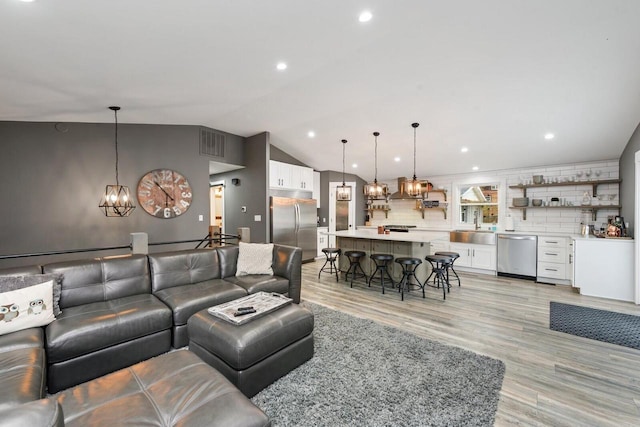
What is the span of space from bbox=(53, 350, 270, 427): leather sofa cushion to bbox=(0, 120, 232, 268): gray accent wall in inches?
154

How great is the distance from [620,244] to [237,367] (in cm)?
566

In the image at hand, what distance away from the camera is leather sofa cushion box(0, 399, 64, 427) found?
2.50 ft

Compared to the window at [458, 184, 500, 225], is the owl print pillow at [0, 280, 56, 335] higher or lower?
lower

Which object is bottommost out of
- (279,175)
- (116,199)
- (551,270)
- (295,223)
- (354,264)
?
(551,270)

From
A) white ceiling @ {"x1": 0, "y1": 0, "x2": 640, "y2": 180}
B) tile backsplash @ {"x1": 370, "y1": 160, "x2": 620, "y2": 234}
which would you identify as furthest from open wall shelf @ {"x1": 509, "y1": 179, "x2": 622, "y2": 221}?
white ceiling @ {"x1": 0, "y1": 0, "x2": 640, "y2": 180}

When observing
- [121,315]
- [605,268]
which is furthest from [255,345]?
[605,268]

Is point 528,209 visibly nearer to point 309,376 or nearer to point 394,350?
point 394,350

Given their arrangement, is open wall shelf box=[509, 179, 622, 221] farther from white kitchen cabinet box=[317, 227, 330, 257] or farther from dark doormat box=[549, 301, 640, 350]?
white kitchen cabinet box=[317, 227, 330, 257]

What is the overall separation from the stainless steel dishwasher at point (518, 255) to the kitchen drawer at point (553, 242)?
91mm

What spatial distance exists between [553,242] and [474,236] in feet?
4.29

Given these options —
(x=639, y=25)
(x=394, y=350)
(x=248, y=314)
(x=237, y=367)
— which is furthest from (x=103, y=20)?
(x=639, y=25)

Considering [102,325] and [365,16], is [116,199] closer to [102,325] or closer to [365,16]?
[102,325]

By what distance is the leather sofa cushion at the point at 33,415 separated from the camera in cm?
76

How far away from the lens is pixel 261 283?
3432 mm
